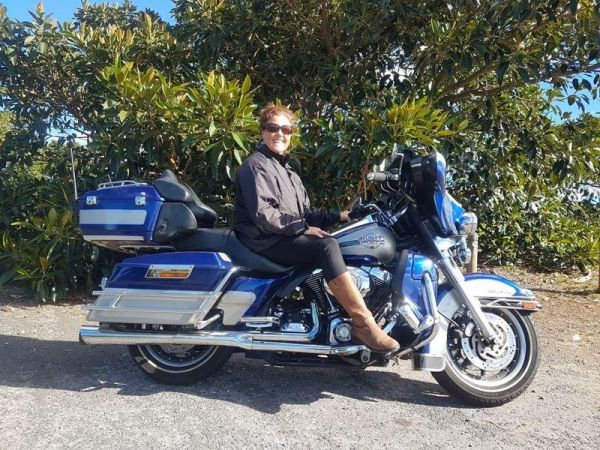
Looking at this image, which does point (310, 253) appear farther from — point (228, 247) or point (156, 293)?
point (156, 293)

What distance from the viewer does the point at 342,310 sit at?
3.48 meters

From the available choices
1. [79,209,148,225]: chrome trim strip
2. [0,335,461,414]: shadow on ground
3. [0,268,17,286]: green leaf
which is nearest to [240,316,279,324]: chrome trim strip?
[0,335,461,414]: shadow on ground

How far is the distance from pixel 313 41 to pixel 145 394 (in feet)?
13.9

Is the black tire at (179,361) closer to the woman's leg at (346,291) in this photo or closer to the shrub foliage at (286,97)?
the woman's leg at (346,291)

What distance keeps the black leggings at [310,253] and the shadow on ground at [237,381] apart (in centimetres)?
87

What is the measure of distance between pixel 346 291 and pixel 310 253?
315mm

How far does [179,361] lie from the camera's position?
3783 mm

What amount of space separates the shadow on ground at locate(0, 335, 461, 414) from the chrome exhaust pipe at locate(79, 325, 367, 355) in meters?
0.34

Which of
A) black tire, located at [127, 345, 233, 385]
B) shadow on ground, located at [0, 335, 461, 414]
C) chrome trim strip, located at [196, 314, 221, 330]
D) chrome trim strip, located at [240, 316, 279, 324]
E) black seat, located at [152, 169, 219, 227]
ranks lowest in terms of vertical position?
shadow on ground, located at [0, 335, 461, 414]

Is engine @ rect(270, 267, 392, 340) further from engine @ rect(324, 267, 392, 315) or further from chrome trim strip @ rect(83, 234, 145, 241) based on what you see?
chrome trim strip @ rect(83, 234, 145, 241)

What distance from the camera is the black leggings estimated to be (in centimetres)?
329

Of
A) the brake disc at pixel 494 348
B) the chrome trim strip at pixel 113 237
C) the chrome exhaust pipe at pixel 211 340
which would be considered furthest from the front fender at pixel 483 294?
the chrome trim strip at pixel 113 237

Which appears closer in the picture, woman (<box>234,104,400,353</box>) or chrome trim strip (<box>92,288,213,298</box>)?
woman (<box>234,104,400,353</box>)

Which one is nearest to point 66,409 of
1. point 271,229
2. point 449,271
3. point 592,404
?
point 271,229
